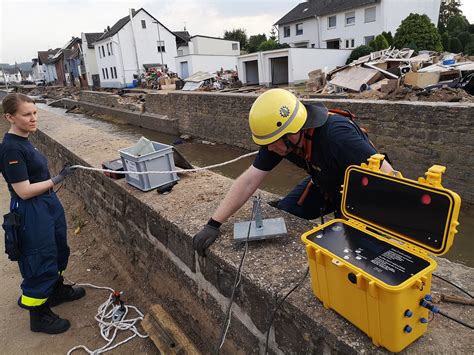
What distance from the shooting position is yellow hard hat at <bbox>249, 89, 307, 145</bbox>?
2.21m

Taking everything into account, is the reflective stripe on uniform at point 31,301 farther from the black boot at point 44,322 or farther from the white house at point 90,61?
A: the white house at point 90,61

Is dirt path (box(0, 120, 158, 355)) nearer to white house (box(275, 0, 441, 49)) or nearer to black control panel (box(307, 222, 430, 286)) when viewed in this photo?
black control panel (box(307, 222, 430, 286))

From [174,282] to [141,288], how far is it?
782mm

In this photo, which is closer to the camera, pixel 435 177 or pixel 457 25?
pixel 435 177

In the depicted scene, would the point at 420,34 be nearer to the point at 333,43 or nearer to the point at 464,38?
the point at 464,38

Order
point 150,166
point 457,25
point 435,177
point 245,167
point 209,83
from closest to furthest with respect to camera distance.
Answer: point 435,177
point 150,166
point 245,167
point 209,83
point 457,25

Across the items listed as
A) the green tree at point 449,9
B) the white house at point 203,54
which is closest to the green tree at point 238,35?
the white house at point 203,54

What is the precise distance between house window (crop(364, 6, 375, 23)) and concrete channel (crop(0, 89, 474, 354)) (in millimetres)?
33185

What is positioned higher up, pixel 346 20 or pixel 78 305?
pixel 346 20

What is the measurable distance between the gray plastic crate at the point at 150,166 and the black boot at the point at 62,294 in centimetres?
127

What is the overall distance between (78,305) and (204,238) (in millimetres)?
2047

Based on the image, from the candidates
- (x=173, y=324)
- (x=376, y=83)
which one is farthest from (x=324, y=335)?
(x=376, y=83)

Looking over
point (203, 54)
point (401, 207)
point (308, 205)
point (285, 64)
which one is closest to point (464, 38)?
point (285, 64)

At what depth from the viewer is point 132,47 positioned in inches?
1492
